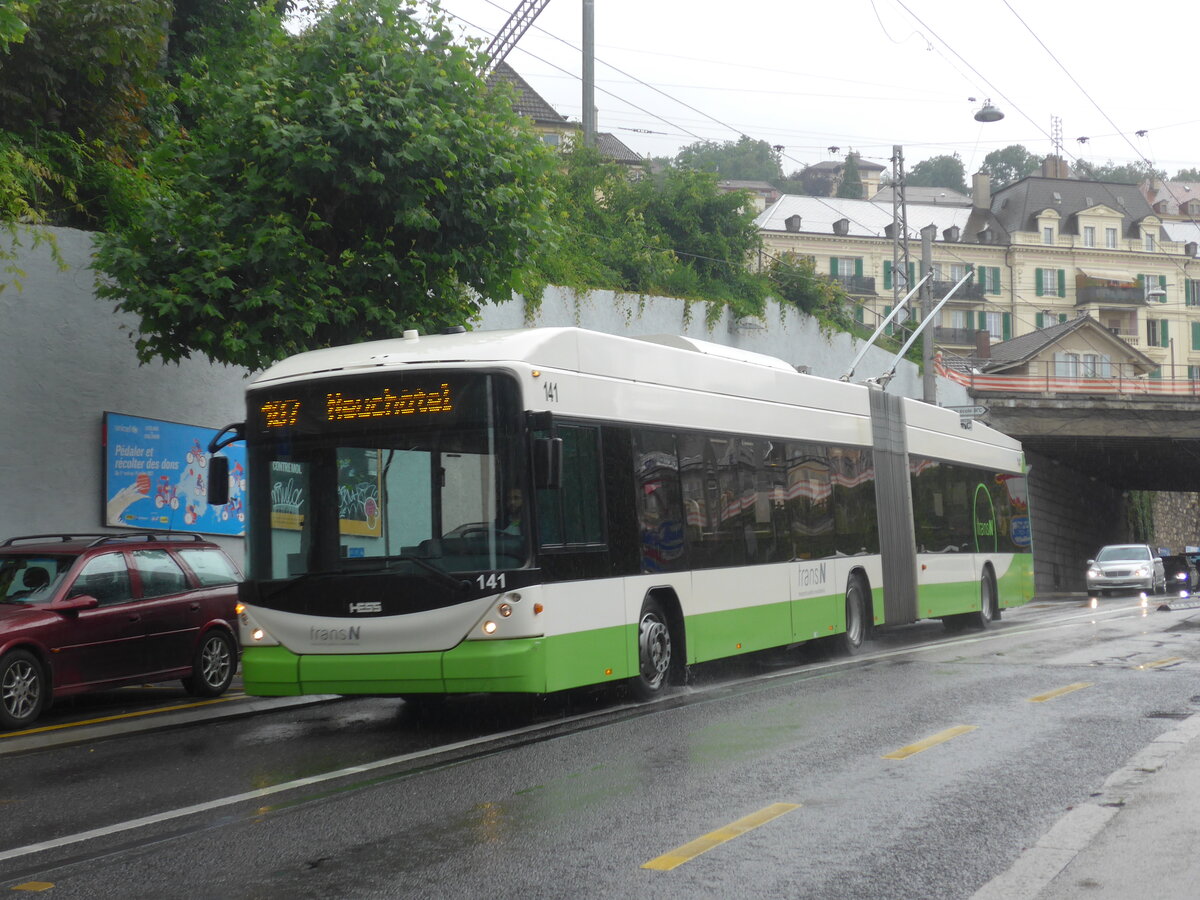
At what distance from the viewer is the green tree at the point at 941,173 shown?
144m

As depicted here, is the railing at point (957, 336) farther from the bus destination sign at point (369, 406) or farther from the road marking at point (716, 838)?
the road marking at point (716, 838)

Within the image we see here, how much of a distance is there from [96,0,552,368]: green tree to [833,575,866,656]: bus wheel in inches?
207

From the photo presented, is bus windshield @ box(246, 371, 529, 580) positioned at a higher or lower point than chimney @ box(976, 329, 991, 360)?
lower

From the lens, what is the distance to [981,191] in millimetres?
92438

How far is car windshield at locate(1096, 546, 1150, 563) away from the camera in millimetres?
41594

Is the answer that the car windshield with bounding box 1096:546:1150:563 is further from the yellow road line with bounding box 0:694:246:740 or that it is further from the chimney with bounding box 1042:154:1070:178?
the chimney with bounding box 1042:154:1070:178

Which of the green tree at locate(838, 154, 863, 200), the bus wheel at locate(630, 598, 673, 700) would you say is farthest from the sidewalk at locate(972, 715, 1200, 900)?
the green tree at locate(838, 154, 863, 200)

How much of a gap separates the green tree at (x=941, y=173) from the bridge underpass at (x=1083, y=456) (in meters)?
84.0

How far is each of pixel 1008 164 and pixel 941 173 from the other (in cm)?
659

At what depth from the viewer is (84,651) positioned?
12328mm

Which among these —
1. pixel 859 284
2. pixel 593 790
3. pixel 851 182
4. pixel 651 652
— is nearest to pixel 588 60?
pixel 651 652

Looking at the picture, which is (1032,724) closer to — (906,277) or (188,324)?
(188,324)

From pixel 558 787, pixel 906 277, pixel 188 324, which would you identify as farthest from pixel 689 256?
pixel 558 787

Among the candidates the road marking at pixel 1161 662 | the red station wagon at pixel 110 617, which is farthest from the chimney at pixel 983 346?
the red station wagon at pixel 110 617
